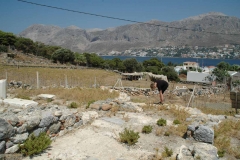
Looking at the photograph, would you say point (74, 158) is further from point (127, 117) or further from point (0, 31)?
point (0, 31)

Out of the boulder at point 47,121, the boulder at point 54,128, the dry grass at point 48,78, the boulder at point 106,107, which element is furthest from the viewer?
the dry grass at point 48,78

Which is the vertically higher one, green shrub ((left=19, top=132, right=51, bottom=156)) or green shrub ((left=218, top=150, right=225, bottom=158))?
green shrub ((left=19, top=132, right=51, bottom=156))

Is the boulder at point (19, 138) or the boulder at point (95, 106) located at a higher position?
the boulder at point (19, 138)

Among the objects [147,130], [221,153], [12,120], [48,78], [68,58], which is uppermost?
[68,58]

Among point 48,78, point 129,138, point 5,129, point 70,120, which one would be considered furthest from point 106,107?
point 48,78

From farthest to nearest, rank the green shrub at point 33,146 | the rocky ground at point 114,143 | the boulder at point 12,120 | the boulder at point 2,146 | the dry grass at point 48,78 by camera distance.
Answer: the dry grass at point 48,78 < the rocky ground at point 114,143 < the boulder at point 12,120 < the green shrub at point 33,146 < the boulder at point 2,146

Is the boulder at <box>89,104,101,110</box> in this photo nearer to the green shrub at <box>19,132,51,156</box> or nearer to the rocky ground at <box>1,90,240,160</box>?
the rocky ground at <box>1,90,240,160</box>

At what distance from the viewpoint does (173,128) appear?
29.8ft

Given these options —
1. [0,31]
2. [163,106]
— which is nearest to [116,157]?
[163,106]

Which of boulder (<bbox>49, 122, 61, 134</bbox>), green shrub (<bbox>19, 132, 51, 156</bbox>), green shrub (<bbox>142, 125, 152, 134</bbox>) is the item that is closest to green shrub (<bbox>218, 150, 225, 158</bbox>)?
green shrub (<bbox>142, 125, 152, 134</bbox>)

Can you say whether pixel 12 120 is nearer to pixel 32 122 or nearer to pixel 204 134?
pixel 32 122

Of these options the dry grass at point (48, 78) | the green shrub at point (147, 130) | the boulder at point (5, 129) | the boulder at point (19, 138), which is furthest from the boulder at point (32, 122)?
the dry grass at point (48, 78)

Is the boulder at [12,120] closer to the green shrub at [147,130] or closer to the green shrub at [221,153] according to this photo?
the green shrub at [147,130]

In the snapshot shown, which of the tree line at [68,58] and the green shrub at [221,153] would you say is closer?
the green shrub at [221,153]
